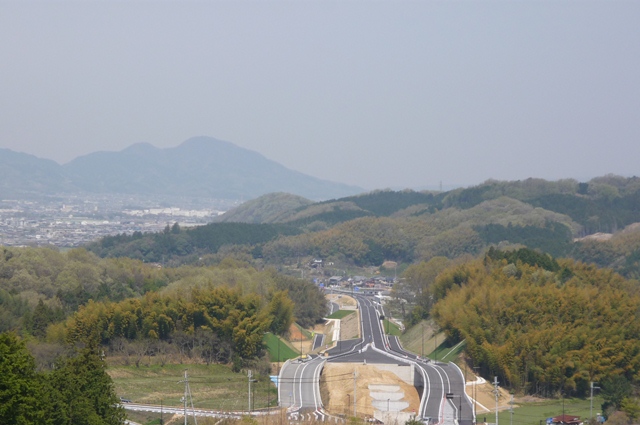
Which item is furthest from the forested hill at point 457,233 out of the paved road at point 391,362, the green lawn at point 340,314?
the paved road at point 391,362

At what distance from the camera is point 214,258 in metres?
101

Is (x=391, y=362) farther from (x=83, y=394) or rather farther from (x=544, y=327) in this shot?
(x=83, y=394)

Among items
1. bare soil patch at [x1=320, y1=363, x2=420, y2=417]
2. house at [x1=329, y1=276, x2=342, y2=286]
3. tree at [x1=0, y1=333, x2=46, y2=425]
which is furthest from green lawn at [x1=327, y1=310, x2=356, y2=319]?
tree at [x1=0, y1=333, x2=46, y2=425]

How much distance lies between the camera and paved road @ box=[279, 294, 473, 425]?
39219 millimetres

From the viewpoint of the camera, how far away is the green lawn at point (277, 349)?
5167cm

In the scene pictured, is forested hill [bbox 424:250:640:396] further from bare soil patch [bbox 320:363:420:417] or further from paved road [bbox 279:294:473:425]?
bare soil patch [bbox 320:363:420:417]

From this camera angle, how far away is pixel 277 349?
5331 centimetres

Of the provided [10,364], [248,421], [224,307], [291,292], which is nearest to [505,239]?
[291,292]

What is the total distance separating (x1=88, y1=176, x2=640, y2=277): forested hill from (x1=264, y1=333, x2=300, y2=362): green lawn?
126 feet

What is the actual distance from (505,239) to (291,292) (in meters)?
45.5

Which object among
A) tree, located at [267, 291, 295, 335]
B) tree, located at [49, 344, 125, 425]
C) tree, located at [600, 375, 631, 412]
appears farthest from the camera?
tree, located at [267, 291, 295, 335]

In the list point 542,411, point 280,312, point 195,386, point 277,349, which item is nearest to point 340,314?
point 280,312

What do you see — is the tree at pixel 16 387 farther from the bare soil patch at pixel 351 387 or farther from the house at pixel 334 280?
the house at pixel 334 280

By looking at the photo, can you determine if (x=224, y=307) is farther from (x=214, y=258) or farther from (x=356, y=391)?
(x=214, y=258)
